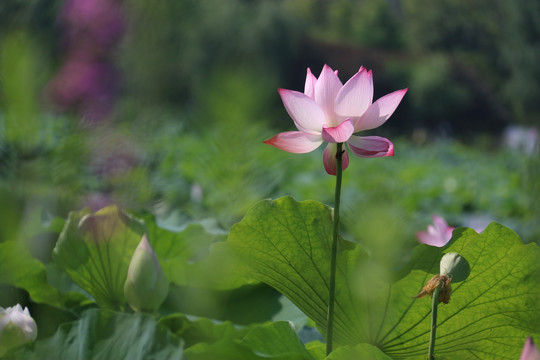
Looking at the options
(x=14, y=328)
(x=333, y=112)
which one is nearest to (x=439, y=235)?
(x=333, y=112)

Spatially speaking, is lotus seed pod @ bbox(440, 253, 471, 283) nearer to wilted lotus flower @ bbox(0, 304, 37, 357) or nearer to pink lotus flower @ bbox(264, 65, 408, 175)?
pink lotus flower @ bbox(264, 65, 408, 175)

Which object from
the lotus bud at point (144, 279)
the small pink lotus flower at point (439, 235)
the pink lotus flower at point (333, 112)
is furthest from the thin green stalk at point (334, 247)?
the small pink lotus flower at point (439, 235)

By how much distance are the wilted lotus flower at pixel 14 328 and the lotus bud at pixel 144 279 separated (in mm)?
63

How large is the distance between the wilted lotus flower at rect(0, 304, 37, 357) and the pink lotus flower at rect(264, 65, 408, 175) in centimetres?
18

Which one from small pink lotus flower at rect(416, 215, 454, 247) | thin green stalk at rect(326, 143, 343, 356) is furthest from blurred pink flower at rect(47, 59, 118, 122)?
small pink lotus flower at rect(416, 215, 454, 247)

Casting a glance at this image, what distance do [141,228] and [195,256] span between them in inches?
5.4

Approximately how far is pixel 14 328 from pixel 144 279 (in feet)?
0.26

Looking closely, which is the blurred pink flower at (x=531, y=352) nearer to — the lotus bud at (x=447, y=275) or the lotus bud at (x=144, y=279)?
the lotus bud at (x=447, y=275)

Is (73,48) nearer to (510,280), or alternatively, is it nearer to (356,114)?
(356,114)

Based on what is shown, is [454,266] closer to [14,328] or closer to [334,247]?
[334,247]

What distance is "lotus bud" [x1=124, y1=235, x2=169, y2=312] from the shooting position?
0.38 metres

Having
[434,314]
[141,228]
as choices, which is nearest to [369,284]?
[434,314]

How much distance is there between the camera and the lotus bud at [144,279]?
1.26 ft

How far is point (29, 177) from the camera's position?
0.68ft
